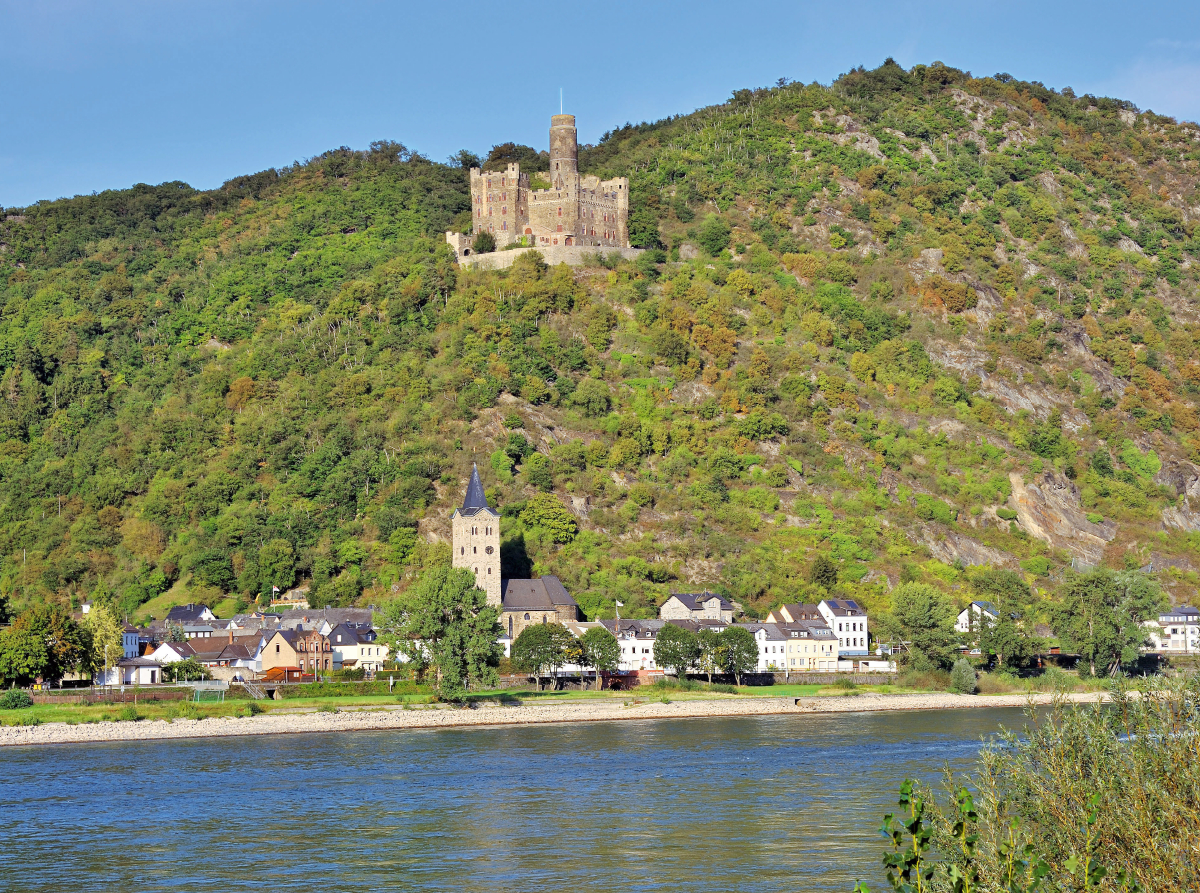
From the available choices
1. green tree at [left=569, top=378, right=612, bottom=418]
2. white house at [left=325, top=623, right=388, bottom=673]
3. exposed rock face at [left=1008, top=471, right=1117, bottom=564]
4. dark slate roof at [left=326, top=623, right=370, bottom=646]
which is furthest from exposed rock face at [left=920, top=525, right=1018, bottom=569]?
dark slate roof at [left=326, top=623, right=370, bottom=646]

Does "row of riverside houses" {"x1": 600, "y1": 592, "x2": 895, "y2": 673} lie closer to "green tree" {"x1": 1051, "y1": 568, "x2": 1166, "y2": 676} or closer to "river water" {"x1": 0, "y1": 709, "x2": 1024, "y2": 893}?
"green tree" {"x1": 1051, "y1": 568, "x2": 1166, "y2": 676}

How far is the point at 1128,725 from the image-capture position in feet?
66.4

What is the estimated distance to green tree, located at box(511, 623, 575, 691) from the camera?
7312cm

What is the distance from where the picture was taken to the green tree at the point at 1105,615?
76.8 m

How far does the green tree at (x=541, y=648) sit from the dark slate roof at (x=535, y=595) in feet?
25.8

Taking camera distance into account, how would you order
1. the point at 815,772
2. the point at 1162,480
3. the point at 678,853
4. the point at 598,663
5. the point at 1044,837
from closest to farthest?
the point at 1044,837
the point at 678,853
the point at 815,772
the point at 598,663
the point at 1162,480

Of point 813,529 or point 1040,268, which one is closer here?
point 813,529

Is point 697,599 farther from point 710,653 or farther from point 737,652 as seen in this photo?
point 710,653

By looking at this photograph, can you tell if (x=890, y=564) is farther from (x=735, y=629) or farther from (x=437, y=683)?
(x=437, y=683)

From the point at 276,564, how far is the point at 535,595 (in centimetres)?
1839

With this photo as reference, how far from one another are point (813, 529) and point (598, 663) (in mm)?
25299

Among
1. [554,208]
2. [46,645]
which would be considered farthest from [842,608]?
[554,208]

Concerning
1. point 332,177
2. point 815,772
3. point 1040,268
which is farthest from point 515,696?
point 332,177

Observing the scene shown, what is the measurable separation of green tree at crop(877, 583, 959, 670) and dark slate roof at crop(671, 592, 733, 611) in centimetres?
1162
